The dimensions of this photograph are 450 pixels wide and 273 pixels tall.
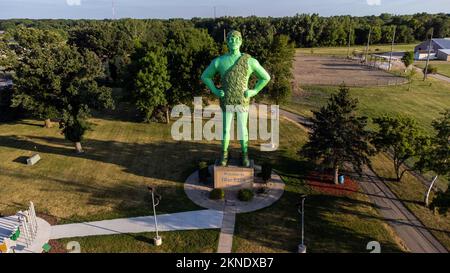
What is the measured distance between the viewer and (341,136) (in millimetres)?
28844

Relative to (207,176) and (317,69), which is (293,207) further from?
(317,69)

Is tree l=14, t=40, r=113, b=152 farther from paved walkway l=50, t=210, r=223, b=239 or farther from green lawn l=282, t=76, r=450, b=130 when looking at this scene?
green lawn l=282, t=76, r=450, b=130

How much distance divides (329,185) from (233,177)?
895cm

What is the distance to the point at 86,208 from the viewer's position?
Answer: 28047mm

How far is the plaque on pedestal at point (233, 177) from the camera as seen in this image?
1157 inches

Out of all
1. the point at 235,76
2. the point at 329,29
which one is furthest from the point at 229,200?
the point at 329,29

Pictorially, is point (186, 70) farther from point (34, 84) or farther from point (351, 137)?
point (351, 137)

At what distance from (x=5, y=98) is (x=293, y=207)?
4338 centimetres

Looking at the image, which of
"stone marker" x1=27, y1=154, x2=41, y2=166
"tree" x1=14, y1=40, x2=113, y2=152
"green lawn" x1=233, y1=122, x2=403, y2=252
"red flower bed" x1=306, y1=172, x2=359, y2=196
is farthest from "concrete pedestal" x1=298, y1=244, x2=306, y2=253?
"stone marker" x1=27, y1=154, x2=41, y2=166

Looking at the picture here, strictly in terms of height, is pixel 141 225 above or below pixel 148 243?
above

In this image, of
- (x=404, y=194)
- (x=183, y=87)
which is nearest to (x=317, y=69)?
(x=183, y=87)

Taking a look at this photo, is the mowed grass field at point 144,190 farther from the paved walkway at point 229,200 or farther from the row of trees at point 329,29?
the row of trees at point 329,29

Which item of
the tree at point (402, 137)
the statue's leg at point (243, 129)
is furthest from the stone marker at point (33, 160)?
the tree at point (402, 137)
